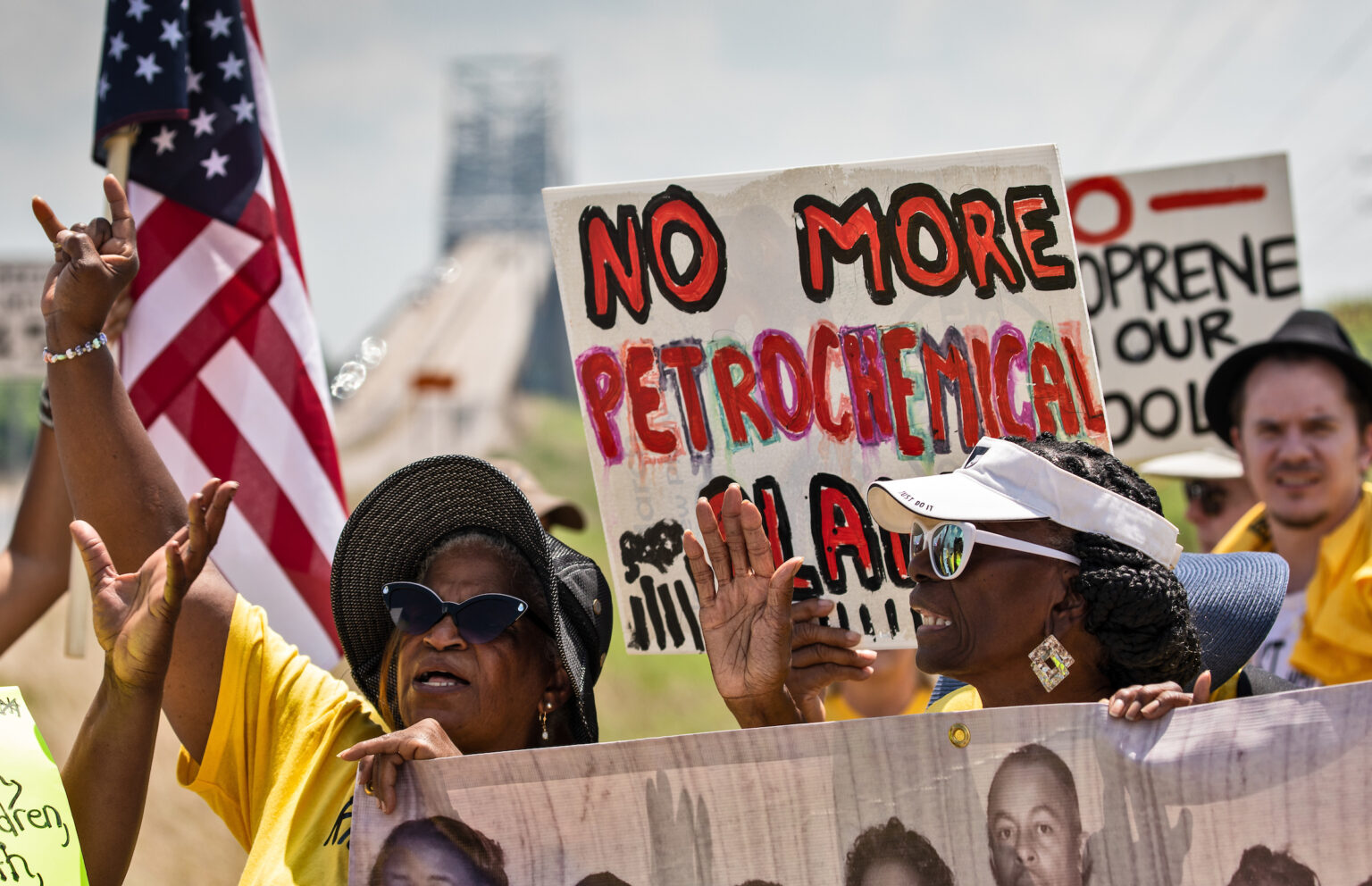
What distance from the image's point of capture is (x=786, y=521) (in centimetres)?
295

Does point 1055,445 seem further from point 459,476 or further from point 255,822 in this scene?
point 255,822

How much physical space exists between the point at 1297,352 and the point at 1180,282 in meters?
0.93

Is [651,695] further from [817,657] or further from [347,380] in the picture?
[817,657]

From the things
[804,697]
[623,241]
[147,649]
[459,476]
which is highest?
[623,241]

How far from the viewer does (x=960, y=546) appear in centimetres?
240

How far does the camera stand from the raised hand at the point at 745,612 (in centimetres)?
238

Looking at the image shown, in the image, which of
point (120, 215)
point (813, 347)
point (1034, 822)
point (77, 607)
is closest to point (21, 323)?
point (77, 607)

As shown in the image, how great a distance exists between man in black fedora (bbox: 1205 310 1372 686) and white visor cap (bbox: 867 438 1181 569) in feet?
6.01

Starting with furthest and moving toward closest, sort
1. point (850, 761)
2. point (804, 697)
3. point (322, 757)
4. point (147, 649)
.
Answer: point (804, 697)
point (322, 757)
point (147, 649)
point (850, 761)

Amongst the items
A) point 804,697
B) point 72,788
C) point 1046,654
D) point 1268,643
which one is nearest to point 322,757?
point 72,788

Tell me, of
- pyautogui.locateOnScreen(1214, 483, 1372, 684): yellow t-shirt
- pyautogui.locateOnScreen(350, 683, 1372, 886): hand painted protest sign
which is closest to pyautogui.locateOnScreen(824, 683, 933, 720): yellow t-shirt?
pyautogui.locateOnScreen(1214, 483, 1372, 684): yellow t-shirt

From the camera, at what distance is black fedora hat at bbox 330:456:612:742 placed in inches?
108

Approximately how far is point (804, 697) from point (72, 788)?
147 centimetres

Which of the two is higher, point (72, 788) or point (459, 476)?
point (459, 476)
